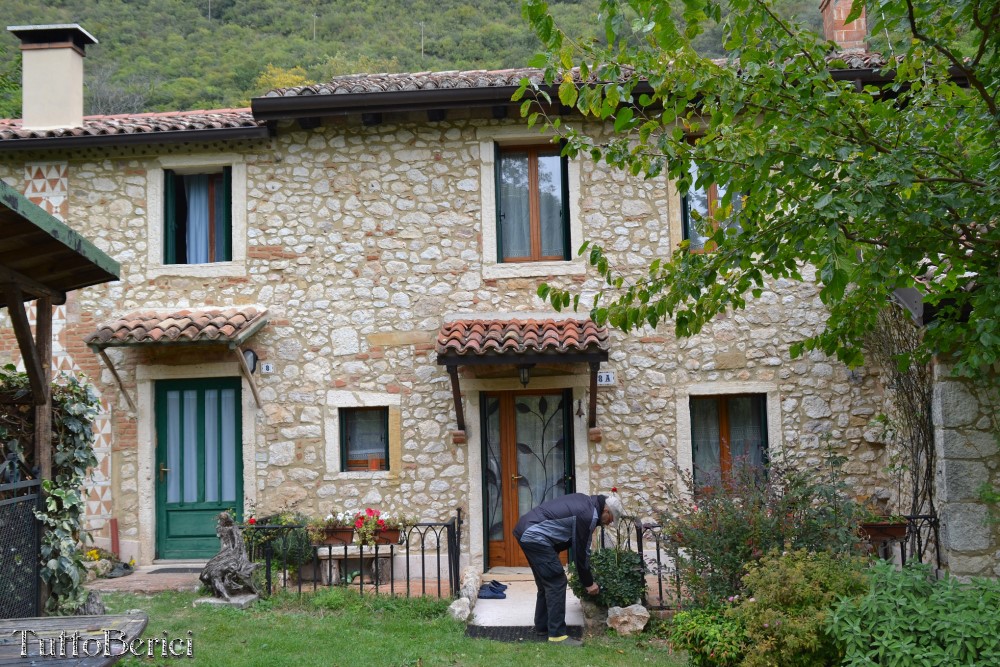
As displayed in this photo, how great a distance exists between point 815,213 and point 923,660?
2.52 meters

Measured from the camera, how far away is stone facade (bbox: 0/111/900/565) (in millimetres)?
9219

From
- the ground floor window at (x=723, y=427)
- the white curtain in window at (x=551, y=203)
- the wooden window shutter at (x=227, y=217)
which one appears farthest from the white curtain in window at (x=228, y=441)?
the ground floor window at (x=723, y=427)

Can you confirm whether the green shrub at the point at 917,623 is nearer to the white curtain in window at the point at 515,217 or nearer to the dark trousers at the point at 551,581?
the dark trousers at the point at 551,581

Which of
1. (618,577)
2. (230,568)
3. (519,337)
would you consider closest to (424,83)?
(519,337)

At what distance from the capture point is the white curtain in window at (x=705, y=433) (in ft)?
31.1

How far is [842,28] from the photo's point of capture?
10328 millimetres

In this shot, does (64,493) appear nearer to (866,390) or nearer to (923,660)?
(923,660)

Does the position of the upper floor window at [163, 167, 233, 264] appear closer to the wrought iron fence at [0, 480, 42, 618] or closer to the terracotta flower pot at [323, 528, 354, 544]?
the terracotta flower pot at [323, 528, 354, 544]

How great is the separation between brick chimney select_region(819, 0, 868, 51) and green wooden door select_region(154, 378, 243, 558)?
8.57m

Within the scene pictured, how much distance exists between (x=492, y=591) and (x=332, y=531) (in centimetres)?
190

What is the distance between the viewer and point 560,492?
9438mm

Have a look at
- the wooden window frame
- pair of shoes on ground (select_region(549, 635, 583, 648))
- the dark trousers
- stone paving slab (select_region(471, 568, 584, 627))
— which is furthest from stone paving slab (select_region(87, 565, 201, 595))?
pair of shoes on ground (select_region(549, 635, 583, 648))

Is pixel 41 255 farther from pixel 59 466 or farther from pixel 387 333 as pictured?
pixel 387 333

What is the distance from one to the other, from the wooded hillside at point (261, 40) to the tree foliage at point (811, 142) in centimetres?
1634
